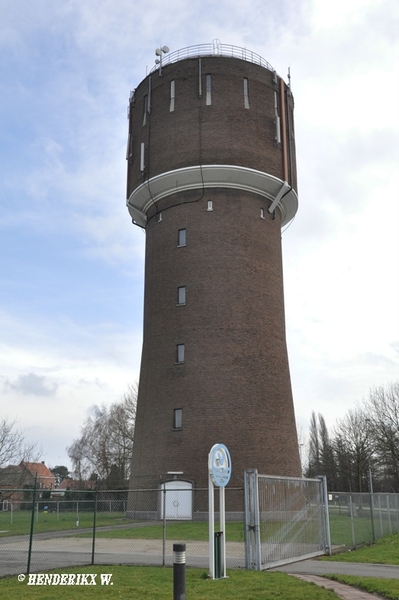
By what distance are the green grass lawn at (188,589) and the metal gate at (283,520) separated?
3.50 feet

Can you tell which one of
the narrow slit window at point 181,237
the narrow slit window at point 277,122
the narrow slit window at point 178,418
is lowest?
the narrow slit window at point 178,418

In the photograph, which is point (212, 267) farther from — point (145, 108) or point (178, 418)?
point (145, 108)

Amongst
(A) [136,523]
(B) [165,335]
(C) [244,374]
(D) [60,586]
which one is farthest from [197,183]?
(D) [60,586]

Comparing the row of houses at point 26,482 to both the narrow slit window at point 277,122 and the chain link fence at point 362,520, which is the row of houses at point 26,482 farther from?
the narrow slit window at point 277,122

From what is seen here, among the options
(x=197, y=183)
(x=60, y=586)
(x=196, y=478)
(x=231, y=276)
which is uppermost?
(x=197, y=183)

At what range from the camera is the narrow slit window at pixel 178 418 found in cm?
2880

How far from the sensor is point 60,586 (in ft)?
37.7

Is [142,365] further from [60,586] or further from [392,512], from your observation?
[60,586]

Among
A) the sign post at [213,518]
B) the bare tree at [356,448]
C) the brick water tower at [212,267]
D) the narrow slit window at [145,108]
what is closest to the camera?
the sign post at [213,518]

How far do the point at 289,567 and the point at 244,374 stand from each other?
15.2 m

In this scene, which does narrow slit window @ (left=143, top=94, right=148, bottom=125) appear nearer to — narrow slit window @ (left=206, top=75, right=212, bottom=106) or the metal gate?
narrow slit window @ (left=206, top=75, right=212, bottom=106)

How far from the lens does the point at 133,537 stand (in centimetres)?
2136

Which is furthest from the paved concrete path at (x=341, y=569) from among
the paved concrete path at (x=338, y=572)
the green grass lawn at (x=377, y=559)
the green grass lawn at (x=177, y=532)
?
the green grass lawn at (x=177, y=532)

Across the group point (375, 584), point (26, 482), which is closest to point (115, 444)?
point (26, 482)
